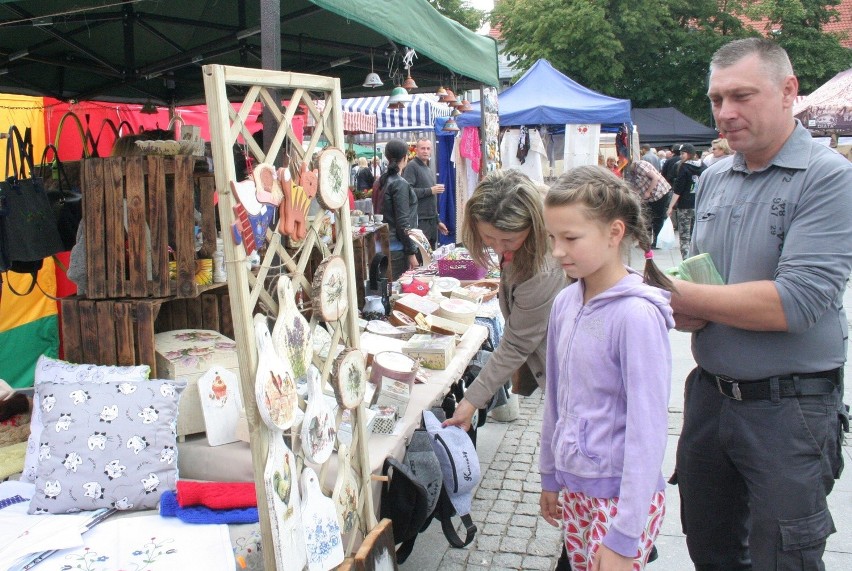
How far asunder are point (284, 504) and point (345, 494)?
0.43 m

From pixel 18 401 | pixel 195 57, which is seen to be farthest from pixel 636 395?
pixel 195 57

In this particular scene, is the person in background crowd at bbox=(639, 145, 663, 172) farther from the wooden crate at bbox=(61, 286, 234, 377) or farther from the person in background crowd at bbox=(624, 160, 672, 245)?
the wooden crate at bbox=(61, 286, 234, 377)

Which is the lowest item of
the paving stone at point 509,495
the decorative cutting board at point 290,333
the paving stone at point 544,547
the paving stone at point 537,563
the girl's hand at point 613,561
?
the paving stone at point 509,495

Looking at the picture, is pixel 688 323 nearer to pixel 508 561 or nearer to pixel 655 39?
pixel 508 561

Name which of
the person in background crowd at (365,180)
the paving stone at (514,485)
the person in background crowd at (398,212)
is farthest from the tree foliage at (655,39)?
the paving stone at (514,485)

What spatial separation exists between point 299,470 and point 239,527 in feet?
1.54

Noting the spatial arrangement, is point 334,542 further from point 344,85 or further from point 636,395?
point 344,85

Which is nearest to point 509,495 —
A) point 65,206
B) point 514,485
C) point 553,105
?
point 514,485

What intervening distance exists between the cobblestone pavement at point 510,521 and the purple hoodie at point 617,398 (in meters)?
1.45

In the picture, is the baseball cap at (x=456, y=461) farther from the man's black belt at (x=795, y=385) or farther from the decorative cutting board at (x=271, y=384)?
the man's black belt at (x=795, y=385)

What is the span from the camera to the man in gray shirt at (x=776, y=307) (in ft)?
5.91

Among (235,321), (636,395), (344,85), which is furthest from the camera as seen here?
(344,85)

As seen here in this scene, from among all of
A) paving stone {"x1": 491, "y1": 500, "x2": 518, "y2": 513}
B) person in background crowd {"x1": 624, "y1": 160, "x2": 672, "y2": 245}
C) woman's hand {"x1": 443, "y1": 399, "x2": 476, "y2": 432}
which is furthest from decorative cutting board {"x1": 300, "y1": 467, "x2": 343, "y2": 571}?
person in background crowd {"x1": 624, "y1": 160, "x2": 672, "y2": 245}

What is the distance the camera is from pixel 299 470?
2051 mm
